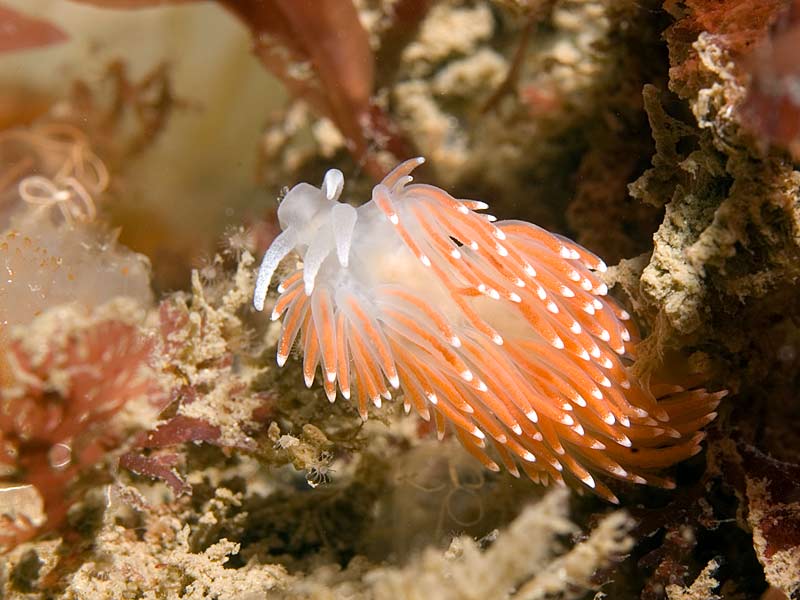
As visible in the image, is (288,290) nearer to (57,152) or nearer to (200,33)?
(57,152)

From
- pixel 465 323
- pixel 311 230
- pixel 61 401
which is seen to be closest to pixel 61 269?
pixel 61 401

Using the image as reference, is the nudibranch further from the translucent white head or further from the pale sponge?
the pale sponge

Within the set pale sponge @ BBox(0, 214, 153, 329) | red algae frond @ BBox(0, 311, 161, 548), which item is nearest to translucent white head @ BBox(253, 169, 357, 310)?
red algae frond @ BBox(0, 311, 161, 548)

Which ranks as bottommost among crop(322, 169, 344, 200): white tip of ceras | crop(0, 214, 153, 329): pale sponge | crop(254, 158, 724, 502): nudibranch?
crop(254, 158, 724, 502): nudibranch

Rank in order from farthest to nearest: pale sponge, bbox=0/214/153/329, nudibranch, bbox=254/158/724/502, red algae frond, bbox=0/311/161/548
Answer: pale sponge, bbox=0/214/153/329 → nudibranch, bbox=254/158/724/502 → red algae frond, bbox=0/311/161/548

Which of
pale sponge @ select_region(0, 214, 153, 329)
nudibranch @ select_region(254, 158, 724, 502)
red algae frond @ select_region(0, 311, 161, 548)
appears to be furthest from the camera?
pale sponge @ select_region(0, 214, 153, 329)

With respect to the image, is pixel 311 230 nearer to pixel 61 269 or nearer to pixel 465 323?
pixel 465 323

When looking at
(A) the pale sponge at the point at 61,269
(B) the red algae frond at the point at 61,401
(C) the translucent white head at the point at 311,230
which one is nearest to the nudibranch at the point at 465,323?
(C) the translucent white head at the point at 311,230

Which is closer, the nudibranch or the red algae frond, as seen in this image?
the red algae frond

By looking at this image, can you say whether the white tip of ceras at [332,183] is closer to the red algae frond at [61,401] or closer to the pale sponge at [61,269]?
the red algae frond at [61,401]
